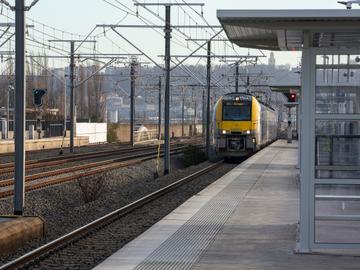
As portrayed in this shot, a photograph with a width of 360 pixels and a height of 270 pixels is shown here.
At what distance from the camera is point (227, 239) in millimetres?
11461

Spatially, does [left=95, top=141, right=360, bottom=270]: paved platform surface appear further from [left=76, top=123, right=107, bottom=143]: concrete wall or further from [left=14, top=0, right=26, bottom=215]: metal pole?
[left=76, top=123, right=107, bottom=143]: concrete wall

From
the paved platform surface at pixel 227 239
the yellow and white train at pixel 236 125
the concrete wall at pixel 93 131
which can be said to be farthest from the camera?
the concrete wall at pixel 93 131

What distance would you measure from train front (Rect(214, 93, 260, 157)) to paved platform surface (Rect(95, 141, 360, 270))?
18967 mm

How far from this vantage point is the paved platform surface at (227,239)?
944 cm

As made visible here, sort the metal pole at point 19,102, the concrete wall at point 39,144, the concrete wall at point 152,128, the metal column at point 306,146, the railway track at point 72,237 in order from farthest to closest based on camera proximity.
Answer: the concrete wall at point 152,128 < the concrete wall at point 39,144 < the metal pole at point 19,102 < the railway track at point 72,237 < the metal column at point 306,146

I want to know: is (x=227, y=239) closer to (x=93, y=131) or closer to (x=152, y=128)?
(x=93, y=131)

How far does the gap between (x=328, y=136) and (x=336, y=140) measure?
13 centimetres

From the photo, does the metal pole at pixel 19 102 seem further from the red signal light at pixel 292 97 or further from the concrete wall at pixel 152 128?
the concrete wall at pixel 152 128

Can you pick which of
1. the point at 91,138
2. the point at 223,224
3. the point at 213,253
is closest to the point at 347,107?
the point at 213,253

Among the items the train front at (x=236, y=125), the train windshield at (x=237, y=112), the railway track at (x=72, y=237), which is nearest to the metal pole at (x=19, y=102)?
the railway track at (x=72, y=237)

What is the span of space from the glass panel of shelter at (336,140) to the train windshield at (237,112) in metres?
28.4

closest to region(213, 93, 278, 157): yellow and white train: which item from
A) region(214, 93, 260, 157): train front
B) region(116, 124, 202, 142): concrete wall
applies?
region(214, 93, 260, 157): train front

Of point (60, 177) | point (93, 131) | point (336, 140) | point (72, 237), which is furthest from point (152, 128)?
point (336, 140)

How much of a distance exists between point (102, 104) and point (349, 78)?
330 ft
